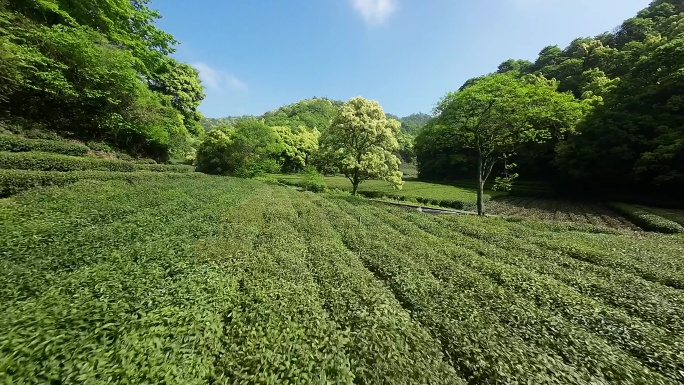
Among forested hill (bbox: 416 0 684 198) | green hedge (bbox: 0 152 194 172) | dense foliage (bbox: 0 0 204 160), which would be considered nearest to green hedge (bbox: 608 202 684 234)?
forested hill (bbox: 416 0 684 198)

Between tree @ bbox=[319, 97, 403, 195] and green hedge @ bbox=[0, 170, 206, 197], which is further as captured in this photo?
tree @ bbox=[319, 97, 403, 195]

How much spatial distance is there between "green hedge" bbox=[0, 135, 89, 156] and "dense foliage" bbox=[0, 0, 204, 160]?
2348 millimetres

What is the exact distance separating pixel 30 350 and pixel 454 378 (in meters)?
5.45

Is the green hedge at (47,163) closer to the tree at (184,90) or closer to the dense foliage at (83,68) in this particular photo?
the dense foliage at (83,68)

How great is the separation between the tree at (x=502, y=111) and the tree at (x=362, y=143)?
6.70m

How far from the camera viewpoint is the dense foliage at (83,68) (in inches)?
647

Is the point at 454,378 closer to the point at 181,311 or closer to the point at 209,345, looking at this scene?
the point at 209,345

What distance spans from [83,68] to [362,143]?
77.7 ft

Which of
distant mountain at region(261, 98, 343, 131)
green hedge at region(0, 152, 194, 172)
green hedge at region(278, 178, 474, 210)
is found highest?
distant mountain at region(261, 98, 343, 131)

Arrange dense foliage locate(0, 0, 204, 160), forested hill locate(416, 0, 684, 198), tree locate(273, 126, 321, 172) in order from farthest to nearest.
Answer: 1. tree locate(273, 126, 321, 172)
2. forested hill locate(416, 0, 684, 198)
3. dense foliage locate(0, 0, 204, 160)

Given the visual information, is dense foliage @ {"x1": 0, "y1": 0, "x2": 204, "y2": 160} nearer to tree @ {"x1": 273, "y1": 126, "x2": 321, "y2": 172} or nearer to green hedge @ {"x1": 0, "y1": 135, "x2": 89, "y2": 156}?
green hedge @ {"x1": 0, "y1": 135, "x2": 89, "y2": 156}

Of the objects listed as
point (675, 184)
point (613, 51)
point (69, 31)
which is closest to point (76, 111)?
point (69, 31)

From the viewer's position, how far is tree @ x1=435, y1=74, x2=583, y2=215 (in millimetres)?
20641

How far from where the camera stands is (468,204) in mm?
33438
